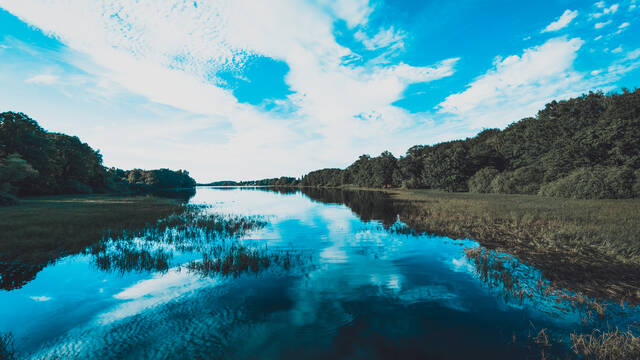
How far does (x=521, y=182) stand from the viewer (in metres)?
61.5

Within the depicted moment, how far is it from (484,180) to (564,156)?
2118 centimetres

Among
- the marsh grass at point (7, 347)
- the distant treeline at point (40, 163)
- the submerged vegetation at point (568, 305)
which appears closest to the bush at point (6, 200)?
the distant treeline at point (40, 163)

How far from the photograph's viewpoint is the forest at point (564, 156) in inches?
1636

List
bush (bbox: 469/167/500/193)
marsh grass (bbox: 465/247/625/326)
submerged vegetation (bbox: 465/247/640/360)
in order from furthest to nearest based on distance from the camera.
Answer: bush (bbox: 469/167/500/193) → marsh grass (bbox: 465/247/625/326) → submerged vegetation (bbox: 465/247/640/360)

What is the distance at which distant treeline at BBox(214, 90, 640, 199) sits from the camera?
4166 cm

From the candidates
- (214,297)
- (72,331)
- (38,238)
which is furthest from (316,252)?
(38,238)

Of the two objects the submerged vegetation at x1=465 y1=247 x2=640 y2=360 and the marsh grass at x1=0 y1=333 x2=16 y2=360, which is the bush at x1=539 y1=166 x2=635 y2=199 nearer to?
the submerged vegetation at x1=465 y1=247 x2=640 y2=360

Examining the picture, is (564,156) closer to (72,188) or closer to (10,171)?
(10,171)

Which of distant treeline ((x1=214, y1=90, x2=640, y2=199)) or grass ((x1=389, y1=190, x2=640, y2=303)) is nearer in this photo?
grass ((x1=389, y1=190, x2=640, y2=303))

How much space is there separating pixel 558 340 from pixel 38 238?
26447 mm

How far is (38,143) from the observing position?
5356 cm

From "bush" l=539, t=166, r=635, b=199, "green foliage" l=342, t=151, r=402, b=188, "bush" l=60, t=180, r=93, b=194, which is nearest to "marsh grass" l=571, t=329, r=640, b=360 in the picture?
"bush" l=539, t=166, r=635, b=199

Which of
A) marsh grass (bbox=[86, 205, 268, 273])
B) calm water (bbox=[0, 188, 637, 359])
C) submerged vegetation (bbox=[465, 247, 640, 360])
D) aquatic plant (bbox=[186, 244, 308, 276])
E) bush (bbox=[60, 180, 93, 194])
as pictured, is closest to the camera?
submerged vegetation (bbox=[465, 247, 640, 360])

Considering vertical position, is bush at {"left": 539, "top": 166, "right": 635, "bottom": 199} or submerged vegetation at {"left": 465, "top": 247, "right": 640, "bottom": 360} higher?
bush at {"left": 539, "top": 166, "right": 635, "bottom": 199}
